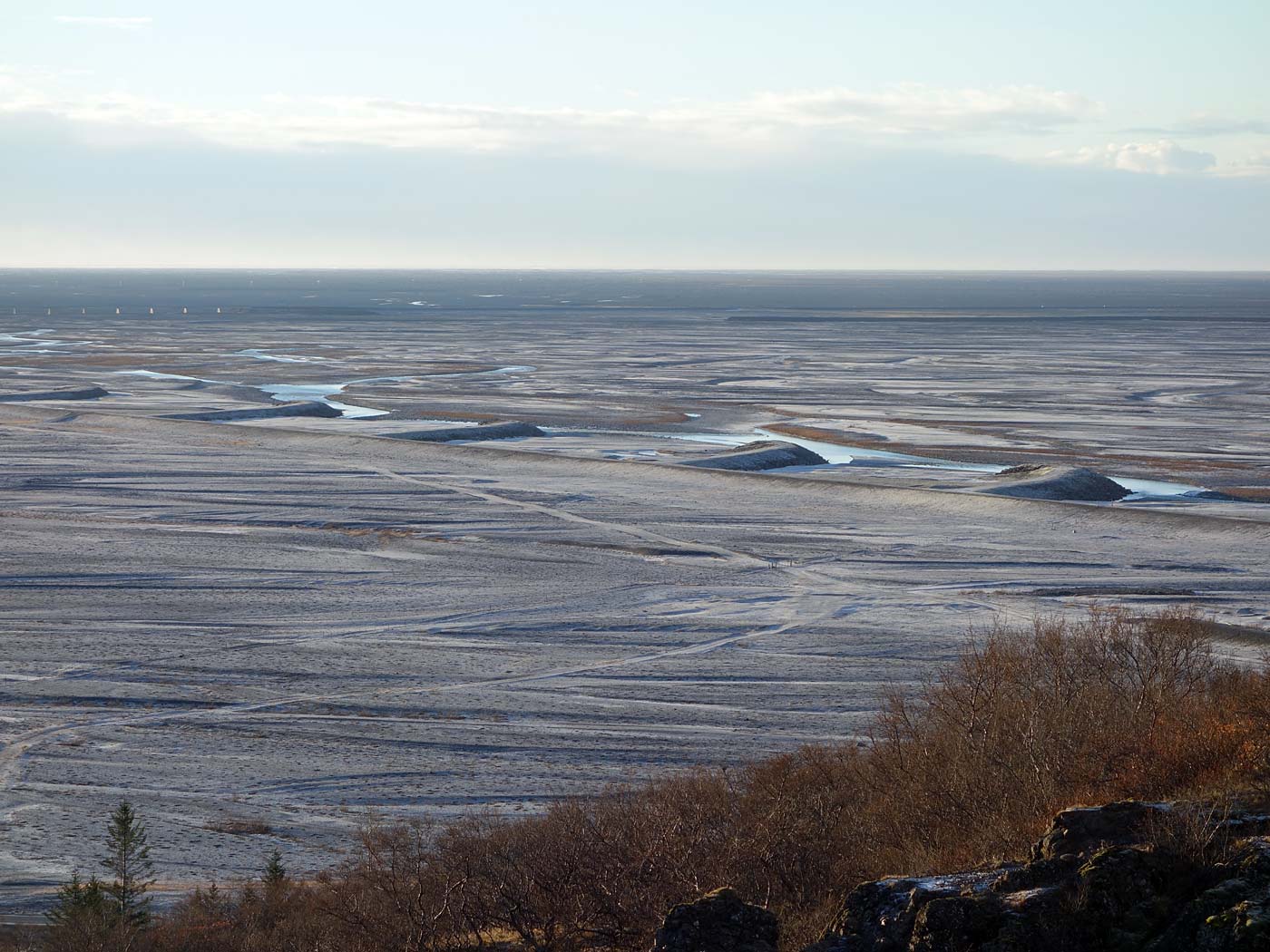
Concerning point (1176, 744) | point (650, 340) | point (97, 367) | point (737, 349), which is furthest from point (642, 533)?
point (650, 340)

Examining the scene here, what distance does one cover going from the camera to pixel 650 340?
102 m

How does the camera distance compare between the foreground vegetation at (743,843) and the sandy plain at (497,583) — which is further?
the sandy plain at (497,583)

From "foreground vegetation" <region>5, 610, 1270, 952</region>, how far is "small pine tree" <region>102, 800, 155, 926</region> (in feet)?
0.48

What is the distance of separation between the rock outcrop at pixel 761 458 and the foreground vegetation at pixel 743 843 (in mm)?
28143

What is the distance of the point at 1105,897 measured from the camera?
26.1 feet

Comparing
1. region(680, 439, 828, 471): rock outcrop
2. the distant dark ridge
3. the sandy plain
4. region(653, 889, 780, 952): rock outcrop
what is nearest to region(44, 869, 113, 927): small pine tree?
the sandy plain

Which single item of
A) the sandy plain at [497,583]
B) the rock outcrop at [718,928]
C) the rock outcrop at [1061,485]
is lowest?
the sandy plain at [497,583]

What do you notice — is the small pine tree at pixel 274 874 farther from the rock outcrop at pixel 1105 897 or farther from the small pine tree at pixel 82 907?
the rock outcrop at pixel 1105 897

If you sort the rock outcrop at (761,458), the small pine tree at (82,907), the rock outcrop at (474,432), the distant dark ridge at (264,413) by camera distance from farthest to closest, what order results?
the distant dark ridge at (264,413), the rock outcrop at (474,432), the rock outcrop at (761,458), the small pine tree at (82,907)

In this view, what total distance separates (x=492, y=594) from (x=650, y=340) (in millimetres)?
76447

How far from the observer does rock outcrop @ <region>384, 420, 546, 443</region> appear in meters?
47.7

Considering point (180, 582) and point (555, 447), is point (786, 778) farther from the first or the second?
point (555, 447)

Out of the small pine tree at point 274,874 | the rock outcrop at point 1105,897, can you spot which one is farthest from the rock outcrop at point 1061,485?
the rock outcrop at point 1105,897

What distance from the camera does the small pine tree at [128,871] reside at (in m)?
11.7
